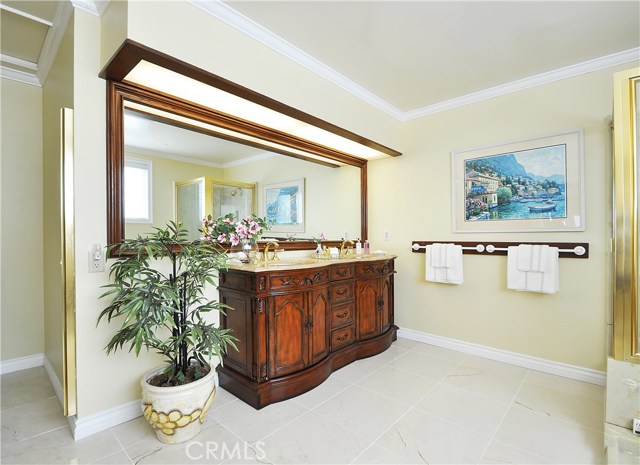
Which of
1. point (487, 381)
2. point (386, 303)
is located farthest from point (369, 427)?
point (386, 303)

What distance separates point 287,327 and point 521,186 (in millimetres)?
2429

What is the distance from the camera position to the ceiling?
193 centimetres

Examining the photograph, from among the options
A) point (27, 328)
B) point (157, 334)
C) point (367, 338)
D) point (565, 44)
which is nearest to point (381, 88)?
point (565, 44)

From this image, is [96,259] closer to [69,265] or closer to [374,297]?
[69,265]

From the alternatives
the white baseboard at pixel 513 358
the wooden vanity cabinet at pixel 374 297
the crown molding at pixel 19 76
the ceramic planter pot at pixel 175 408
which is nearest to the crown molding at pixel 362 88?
the wooden vanity cabinet at pixel 374 297

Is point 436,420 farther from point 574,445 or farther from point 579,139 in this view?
point 579,139

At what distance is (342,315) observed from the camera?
279 centimetres

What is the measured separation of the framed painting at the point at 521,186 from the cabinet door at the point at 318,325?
1643mm

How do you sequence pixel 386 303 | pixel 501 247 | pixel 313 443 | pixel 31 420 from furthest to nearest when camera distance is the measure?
pixel 386 303 → pixel 501 247 → pixel 31 420 → pixel 313 443

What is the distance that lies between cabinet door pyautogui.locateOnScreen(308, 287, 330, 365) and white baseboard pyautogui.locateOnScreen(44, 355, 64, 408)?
70.1 inches

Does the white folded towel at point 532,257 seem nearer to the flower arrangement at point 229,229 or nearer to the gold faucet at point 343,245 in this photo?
the gold faucet at point 343,245

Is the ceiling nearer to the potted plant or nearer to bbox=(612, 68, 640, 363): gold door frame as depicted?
bbox=(612, 68, 640, 363): gold door frame

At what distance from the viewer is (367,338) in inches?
119

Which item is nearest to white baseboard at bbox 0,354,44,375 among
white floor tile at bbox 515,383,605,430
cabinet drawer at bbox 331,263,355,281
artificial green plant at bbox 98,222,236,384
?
artificial green plant at bbox 98,222,236,384
